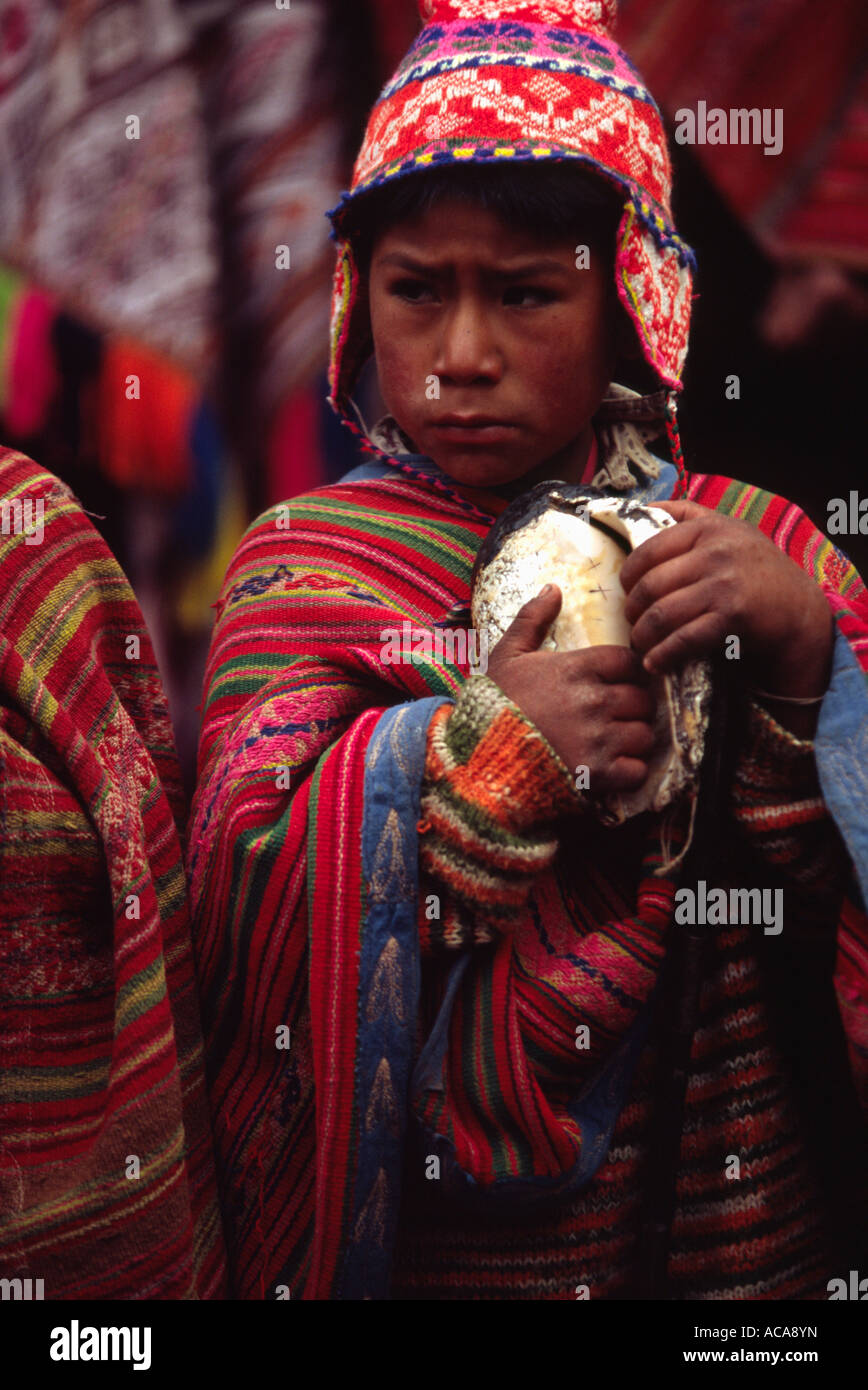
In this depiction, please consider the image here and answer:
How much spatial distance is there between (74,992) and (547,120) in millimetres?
1142

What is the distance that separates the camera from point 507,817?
3.78 ft

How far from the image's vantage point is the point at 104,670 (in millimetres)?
1375

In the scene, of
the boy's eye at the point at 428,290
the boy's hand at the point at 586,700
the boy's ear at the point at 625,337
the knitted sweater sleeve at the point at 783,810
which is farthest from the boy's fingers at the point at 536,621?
the boy's ear at the point at 625,337

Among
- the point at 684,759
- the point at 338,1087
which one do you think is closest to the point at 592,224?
the point at 684,759

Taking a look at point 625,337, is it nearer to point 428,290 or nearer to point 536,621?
point 428,290

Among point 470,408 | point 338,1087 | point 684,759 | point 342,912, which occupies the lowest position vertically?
point 338,1087

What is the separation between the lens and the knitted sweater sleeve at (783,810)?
1.27 metres

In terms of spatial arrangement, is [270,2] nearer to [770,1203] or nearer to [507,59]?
[507,59]

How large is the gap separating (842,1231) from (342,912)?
0.74 metres

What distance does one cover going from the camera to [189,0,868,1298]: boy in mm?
1188
